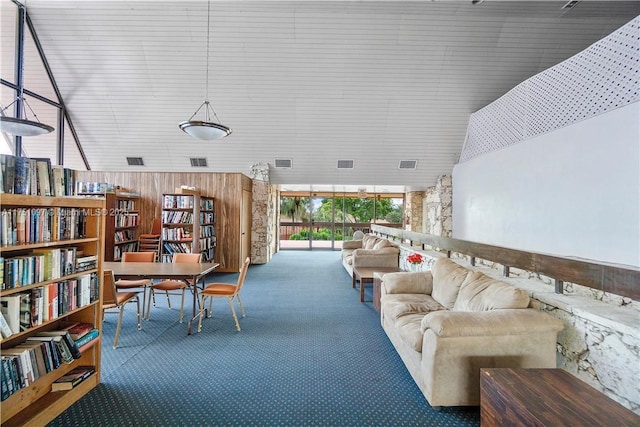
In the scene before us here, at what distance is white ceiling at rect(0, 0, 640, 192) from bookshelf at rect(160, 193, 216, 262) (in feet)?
4.82

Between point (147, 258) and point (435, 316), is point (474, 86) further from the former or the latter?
point (147, 258)

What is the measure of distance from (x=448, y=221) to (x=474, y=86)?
327 centimetres

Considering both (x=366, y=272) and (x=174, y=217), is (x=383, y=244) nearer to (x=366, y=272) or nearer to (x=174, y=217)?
(x=366, y=272)

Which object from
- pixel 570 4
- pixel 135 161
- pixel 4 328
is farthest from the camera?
pixel 135 161

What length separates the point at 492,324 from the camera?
2016mm

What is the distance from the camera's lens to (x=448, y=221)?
792 cm

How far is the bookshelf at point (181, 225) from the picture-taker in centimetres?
635

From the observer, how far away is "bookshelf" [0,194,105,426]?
180cm

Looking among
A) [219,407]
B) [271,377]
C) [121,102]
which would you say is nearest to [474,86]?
[271,377]

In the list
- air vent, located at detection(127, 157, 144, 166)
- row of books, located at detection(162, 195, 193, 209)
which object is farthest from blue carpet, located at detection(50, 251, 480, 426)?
air vent, located at detection(127, 157, 144, 166)

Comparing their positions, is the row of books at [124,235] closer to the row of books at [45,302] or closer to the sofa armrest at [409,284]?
the row of books at [45,302]

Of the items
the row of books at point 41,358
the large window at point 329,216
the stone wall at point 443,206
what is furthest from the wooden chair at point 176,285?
the large window at point 329,216

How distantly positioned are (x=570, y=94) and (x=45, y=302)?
20.8ft

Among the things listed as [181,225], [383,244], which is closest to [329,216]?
[383,244]
